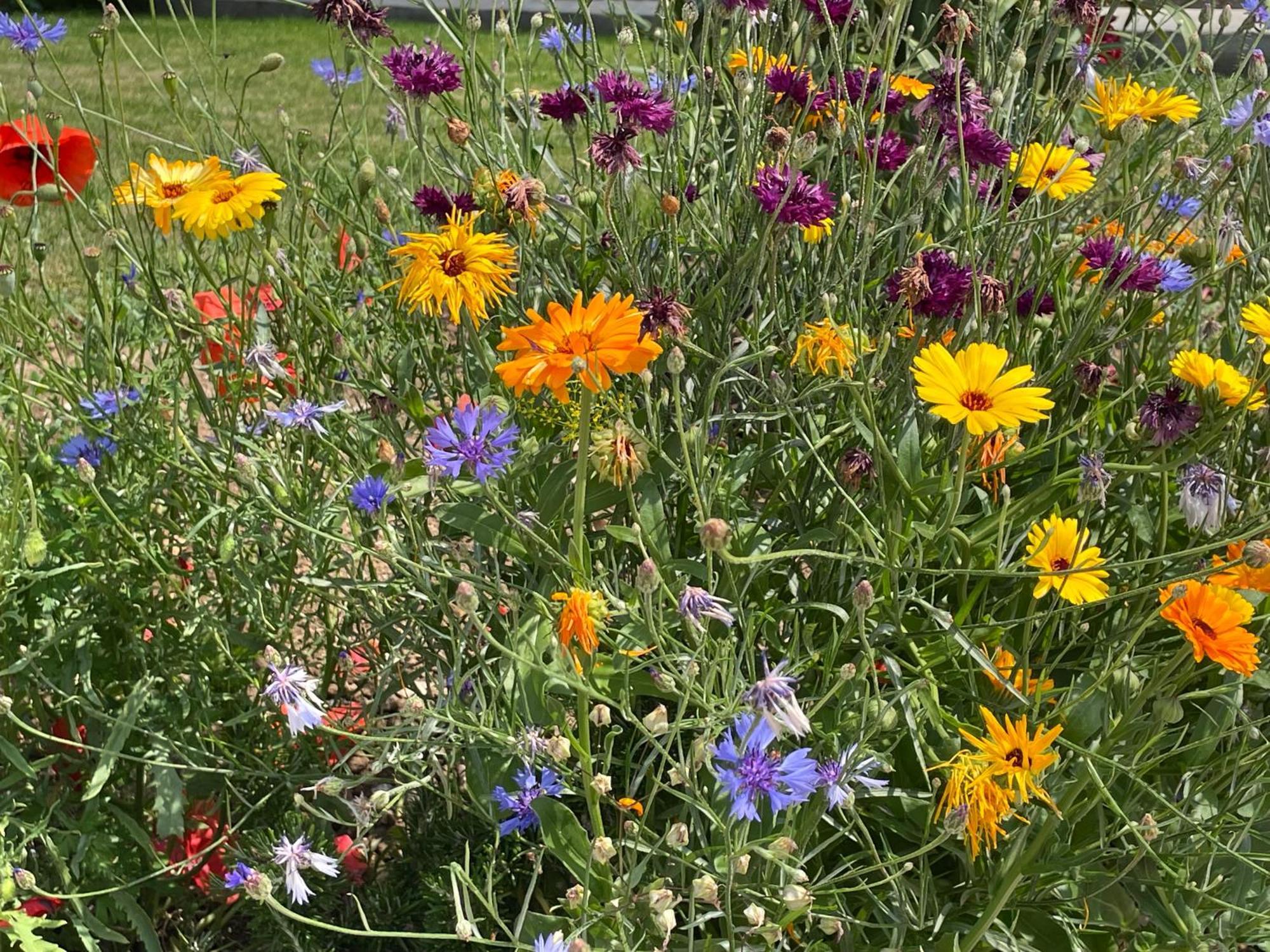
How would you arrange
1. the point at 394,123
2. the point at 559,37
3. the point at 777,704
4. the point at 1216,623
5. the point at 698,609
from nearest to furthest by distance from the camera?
the point at 777,704
the point at 698,609
the point at 1216,623
the point at 559,37
the point at 394,123

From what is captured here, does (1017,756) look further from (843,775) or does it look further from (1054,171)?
(1054,171)

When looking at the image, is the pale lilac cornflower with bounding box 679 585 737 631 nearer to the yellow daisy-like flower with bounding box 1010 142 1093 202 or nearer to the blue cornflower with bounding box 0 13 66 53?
the yellow daisy-like flower with bounding box 1010 142 1093 202

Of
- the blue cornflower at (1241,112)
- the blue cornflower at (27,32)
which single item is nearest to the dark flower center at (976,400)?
the blue cornflower at (1241,112)

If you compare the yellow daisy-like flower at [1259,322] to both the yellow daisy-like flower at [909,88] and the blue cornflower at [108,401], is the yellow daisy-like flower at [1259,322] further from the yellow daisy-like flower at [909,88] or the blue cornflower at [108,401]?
the blue cornflower at [108,401]

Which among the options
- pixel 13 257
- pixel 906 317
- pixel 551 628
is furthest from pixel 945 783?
pixel 13 257

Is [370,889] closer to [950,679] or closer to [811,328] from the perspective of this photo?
[950,679]

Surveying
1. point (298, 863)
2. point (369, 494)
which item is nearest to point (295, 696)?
point (298, 863)

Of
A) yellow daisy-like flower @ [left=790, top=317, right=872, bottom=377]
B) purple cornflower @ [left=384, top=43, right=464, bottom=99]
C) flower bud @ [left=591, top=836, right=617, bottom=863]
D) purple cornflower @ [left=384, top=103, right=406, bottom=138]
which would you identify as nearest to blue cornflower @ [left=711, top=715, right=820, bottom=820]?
flower bud @ [left=591, top=836, right=617, bottom=863]

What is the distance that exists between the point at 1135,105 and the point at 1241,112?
0.99ft

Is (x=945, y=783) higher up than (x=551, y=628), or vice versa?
(x=551, y=628)

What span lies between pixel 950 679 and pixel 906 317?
0.45m

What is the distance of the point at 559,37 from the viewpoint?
1.94 metres

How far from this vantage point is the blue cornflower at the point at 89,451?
1733 millimetres

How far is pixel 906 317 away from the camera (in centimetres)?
158
